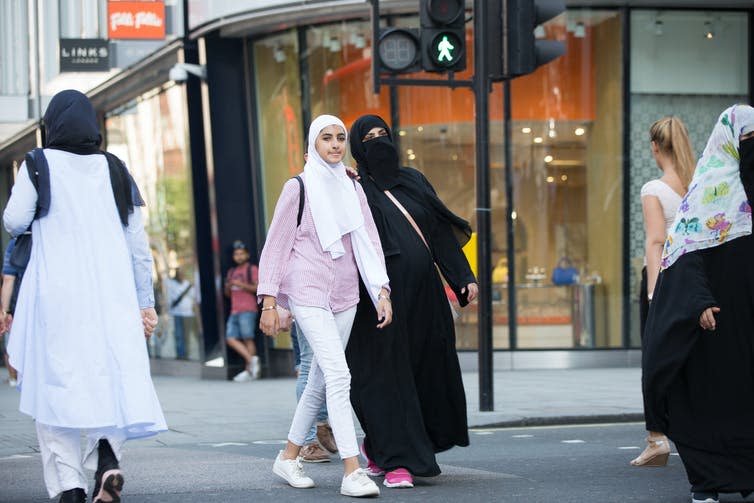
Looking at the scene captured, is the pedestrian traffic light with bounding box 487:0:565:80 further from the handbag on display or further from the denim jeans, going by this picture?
the handbag on display

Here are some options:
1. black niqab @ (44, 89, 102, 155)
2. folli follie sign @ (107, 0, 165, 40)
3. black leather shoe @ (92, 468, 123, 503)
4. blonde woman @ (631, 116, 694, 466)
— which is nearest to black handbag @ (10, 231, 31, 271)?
black niqab @ (44, 89, 102, 155)

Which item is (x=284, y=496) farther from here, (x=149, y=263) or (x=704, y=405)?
(x=704, y=405)

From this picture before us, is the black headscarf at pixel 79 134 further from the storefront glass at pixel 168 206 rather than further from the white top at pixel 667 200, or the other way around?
the storefront glass at pixel 168 206

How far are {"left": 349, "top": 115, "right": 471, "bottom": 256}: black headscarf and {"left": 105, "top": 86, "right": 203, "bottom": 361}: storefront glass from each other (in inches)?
439

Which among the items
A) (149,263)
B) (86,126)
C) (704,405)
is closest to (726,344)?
(704,405)

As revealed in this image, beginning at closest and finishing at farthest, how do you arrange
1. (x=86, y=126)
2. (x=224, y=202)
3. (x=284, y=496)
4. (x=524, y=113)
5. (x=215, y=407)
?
1. (x=86, y=126)
2. (x=284, y=496)
3. (x=215, y=407)
4. (x=524, y=113)
5. (x=224, y=202)

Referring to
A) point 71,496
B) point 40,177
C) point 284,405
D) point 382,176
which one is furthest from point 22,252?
point 284,405

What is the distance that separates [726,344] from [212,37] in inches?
484

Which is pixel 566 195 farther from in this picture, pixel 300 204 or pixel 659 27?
pixel 300 204

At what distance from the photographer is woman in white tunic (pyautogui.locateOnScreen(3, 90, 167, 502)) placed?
5.76m

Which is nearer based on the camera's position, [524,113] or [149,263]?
[149,263]

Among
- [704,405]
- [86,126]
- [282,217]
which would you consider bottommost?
[704,405]

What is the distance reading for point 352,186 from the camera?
687cm

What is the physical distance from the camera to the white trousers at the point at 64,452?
583 centimetres
